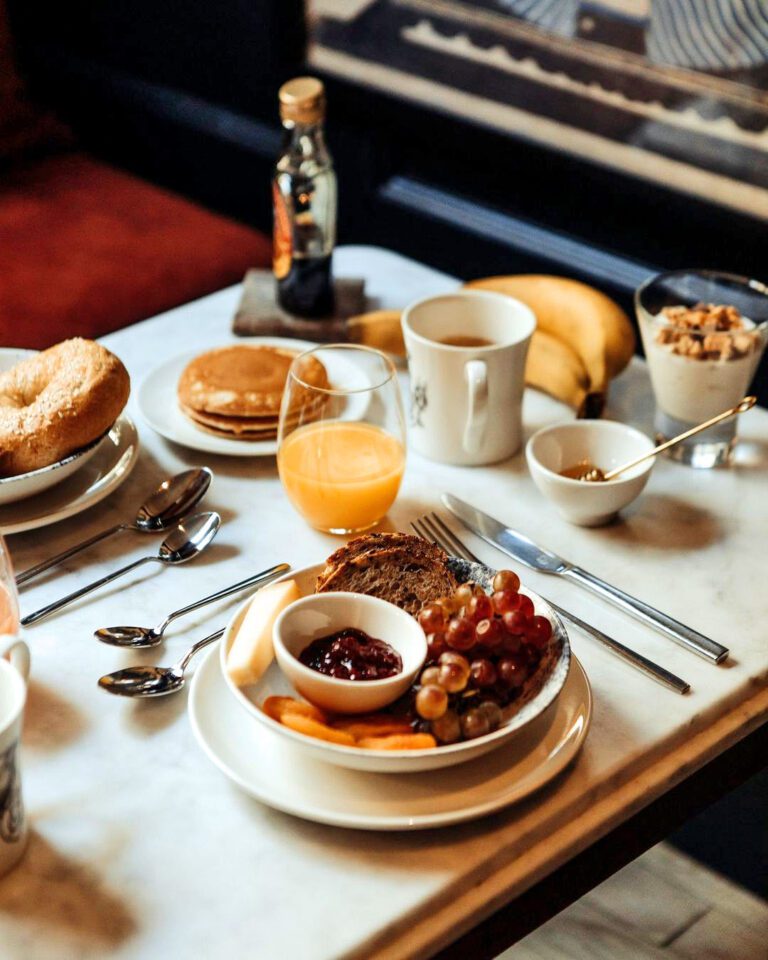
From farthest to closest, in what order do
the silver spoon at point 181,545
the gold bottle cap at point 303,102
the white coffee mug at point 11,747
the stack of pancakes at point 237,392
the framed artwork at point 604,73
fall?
the framed artwork at point 604,73, the gold bottle cap at point 303,102, the stack of pancakes at point 237,392, the silver spoon at point 181,545, the white coffee mug at point 11,747

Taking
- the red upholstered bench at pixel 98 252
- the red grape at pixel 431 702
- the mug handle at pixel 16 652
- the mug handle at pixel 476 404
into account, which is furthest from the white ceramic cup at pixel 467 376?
the red upholstered bench at pixel 98 252

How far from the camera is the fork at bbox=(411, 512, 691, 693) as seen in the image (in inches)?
36.4

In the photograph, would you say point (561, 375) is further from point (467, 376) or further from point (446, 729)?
point (446, 729)

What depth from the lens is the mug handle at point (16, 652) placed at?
741mm

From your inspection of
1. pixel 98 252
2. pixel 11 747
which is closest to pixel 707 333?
pixel 11 747

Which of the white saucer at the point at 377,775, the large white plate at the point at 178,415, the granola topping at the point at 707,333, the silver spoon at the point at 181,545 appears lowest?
the silver spoon at the point at 181,545

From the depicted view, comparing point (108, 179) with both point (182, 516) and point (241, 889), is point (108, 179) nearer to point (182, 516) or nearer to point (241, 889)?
point (182, 516)

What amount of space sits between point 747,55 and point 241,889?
1.25 m

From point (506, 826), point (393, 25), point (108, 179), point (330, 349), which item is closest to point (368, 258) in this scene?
point (393, 25)

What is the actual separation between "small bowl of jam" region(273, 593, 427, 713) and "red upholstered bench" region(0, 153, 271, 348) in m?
1.23

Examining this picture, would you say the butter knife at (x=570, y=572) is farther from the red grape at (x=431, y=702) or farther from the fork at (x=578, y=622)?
the red grape at (x=431, y=702)

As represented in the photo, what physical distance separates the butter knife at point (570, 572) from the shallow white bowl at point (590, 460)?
7 cm

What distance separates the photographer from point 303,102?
54.9 inches

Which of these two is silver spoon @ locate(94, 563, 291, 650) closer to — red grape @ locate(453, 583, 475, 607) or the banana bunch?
red grape @ locate(453, 583, 475, 607)
